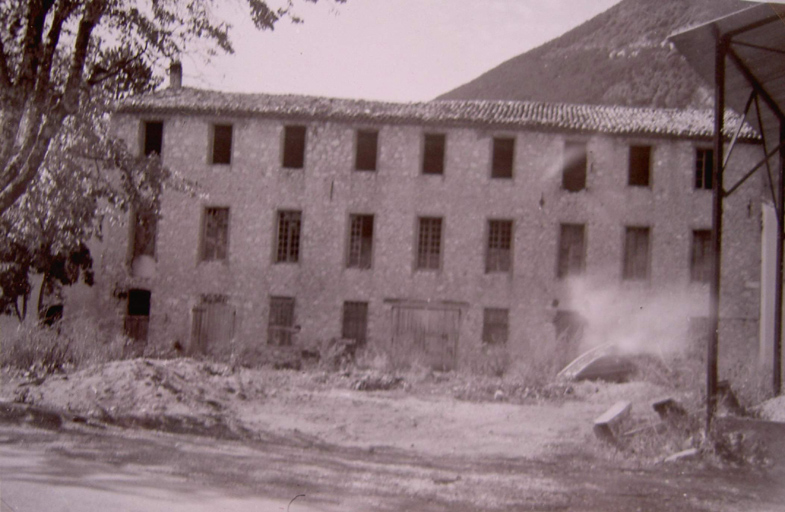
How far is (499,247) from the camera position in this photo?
65.6 ft

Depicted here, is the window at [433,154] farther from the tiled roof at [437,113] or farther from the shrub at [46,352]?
the shrub at [46,352]

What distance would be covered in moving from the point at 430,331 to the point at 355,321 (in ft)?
7.97

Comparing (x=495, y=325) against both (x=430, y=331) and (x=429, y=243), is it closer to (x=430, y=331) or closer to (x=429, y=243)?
(x=430, y=331)

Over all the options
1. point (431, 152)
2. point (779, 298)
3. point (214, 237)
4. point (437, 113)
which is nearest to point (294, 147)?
point (214, 237)

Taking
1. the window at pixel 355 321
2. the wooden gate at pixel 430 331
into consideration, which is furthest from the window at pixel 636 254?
the window at pixel 355 321

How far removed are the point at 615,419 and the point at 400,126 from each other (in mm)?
13451

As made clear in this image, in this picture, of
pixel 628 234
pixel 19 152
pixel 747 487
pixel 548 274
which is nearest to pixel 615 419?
pixel 747 487

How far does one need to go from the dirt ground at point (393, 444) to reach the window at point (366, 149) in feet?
27.4

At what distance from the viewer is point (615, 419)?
8742 mm

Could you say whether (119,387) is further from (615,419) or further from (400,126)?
(400,126)

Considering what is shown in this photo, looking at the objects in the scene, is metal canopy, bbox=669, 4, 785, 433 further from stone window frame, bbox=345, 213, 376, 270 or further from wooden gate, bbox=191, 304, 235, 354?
wooden gate, bbox=191, 304, 235, 354

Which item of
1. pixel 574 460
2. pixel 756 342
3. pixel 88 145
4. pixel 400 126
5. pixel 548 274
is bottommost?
pixel 574 460

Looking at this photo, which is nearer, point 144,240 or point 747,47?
point 747,47

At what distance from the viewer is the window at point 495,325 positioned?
1967cm
